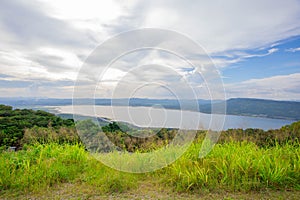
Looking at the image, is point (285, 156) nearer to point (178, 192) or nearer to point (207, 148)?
point (207, 148)

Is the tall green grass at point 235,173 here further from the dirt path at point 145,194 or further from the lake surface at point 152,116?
the lake surface at point 152,116

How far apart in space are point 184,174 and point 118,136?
2806 millimetres

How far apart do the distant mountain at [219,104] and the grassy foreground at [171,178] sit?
3.31 ft

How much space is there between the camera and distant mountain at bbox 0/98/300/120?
456 cm

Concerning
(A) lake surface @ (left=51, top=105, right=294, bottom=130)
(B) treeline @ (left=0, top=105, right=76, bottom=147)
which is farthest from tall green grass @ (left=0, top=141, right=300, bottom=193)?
(B) treeline @ (left=0, top=105, right=76, bottom=147)

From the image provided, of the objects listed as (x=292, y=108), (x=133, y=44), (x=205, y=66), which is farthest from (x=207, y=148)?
(x=292, y=108)

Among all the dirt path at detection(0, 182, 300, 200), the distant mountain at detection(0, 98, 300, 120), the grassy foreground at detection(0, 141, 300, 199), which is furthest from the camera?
the distant mountain at detection(0, 98, 300, 120)

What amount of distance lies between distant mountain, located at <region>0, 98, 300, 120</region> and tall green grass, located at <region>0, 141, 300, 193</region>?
941mm

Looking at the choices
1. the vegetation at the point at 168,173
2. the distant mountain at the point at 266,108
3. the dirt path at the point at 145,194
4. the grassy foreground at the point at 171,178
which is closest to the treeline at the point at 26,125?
the vegetation at the point at 168,173

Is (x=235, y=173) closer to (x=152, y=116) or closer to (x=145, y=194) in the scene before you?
(x=145, y=194)

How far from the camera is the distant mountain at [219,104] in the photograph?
15.0ft

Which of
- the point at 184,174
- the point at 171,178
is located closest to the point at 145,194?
the point at 171,178

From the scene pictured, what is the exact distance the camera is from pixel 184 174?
3.65m

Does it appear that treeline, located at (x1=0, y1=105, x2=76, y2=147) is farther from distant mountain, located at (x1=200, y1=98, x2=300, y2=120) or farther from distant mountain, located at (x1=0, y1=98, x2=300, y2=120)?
distant mountain, located at (x1=200, y1=98, x2=300, y2=120)
